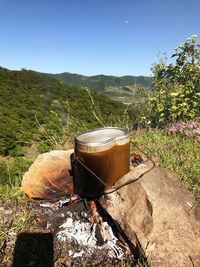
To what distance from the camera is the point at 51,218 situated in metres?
2.95

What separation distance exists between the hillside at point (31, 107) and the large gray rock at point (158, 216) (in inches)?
416

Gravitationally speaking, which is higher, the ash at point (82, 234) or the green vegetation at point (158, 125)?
the green vegetation at point (158, 125)

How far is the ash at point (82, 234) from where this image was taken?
101 inches

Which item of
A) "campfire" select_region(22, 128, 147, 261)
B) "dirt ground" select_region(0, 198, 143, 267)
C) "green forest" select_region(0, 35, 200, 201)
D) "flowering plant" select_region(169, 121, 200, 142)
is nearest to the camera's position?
"dirt ground" select_region(0, 198, 143, 267)

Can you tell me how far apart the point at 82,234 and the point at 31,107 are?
105 ft

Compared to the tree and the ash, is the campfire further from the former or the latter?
the tree

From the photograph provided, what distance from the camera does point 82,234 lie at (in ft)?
8.91

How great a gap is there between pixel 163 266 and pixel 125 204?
61cm

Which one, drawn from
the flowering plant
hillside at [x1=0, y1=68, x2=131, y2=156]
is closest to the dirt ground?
the flowering plant

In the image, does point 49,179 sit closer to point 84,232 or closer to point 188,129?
point 84,232

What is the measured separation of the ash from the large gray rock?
231 millimetres

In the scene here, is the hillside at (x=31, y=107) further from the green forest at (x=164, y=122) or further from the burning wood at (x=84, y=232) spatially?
the burning wood at (x=84, y=232)

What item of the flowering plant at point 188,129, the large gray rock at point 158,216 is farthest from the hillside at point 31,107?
the large gray rock at point 158,216

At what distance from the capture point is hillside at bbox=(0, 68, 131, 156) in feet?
65.7
